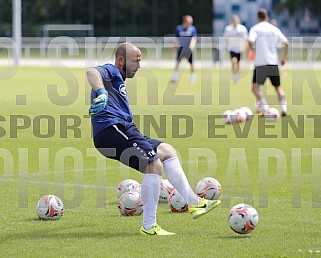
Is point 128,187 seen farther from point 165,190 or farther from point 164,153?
point 164,153

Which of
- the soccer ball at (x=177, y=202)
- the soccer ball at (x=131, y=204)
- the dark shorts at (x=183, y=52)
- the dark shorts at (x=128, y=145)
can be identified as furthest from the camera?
the dark shorts at (x=183, y=52)

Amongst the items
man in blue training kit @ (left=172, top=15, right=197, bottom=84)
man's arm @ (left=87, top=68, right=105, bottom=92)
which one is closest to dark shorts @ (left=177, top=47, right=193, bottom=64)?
man in blue training kit @ (left=172, top=15, right=197, bottom=84)

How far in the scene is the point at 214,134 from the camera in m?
17.2

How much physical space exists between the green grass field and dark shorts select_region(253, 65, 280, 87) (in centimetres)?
99

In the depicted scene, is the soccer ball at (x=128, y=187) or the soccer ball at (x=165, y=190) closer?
the soccer ball at (x=128, y=187)

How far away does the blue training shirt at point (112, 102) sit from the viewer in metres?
8.66

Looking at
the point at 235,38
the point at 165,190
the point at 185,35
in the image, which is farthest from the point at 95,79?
the point at 185,35

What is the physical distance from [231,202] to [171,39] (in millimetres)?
41432

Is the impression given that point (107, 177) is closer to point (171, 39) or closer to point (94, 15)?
point (171, 39)

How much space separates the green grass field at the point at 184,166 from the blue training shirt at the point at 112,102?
1.07 m

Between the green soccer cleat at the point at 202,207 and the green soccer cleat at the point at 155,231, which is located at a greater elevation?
the green soccer cleat at the point at 202,207

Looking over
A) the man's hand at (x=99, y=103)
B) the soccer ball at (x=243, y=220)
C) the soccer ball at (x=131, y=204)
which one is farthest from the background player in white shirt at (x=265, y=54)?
the man's hand at (x=99, y=103)

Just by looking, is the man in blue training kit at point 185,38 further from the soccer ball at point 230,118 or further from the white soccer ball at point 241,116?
the soccer ball at point 230,118

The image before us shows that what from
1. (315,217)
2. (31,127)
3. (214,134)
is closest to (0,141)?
(31,127)
